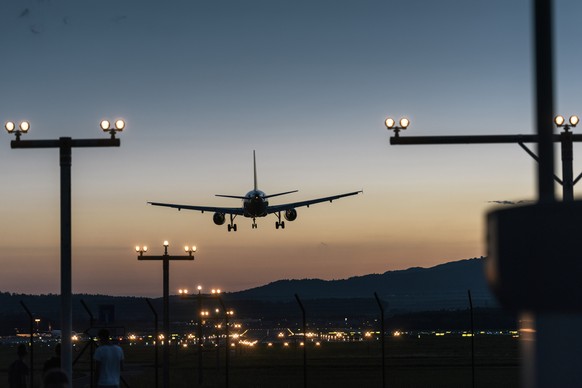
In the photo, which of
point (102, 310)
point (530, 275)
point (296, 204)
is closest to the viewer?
point (530, 275)

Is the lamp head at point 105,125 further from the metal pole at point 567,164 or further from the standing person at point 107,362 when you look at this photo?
the metal pole at point 567,164

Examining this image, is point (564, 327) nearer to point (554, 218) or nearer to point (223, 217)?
point (554, 218)

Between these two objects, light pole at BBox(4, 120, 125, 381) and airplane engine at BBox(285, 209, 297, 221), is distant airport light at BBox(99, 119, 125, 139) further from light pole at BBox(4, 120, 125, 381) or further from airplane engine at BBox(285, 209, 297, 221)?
airplane engine at BBox(285, 209, 297, 221)

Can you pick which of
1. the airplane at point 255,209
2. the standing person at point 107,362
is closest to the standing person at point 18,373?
the standing person at point 107,362

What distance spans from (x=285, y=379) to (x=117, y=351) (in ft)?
116

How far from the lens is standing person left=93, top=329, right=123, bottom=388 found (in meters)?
19.0

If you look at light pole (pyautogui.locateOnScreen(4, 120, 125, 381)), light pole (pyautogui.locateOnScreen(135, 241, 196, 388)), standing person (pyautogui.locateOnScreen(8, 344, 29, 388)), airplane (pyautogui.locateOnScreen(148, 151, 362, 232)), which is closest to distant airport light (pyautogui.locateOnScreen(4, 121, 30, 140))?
light pole (pyautogui.locateOnScreen(4, 120, 125, 381))

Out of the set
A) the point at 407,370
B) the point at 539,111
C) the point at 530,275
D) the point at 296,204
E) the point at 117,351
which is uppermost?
the point at 296,204

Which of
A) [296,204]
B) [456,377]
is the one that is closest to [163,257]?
[456,377]

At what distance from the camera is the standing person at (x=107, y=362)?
19.0m

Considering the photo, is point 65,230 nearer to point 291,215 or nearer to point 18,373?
point 18,373

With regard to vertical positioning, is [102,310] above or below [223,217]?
below

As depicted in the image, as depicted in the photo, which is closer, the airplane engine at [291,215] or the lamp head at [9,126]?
the lamp head at [9,126]

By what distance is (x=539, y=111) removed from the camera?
18.4 feet
